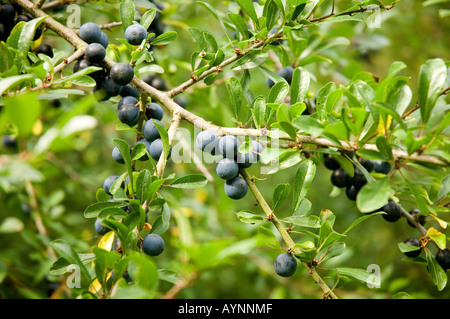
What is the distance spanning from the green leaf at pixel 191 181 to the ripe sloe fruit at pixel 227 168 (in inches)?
2.9

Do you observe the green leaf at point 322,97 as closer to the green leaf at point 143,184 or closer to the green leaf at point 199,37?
the green leaf at point 199,37

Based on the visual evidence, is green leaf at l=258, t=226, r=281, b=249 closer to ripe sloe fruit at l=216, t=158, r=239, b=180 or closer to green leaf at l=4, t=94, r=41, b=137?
ripe sloe fruit at l=216, t=158, r=239, b=180

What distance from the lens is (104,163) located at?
324 cm

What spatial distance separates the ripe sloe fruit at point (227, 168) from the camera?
3.67ft

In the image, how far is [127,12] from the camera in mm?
1278

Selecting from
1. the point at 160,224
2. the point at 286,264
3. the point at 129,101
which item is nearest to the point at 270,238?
the point at 286,264

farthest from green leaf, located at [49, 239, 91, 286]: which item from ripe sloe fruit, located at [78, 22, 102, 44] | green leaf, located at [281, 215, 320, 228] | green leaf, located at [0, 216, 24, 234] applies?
green leaf, located at [0, 216, 24, 234]

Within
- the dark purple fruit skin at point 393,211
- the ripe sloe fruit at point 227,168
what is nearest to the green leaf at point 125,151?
the ripe sloe fruit at point 227,168

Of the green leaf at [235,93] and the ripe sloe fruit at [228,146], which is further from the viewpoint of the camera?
the green leaf at [235,93]

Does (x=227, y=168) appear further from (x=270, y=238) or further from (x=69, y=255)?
(x=69, y=255)

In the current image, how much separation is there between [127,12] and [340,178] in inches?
37.5
